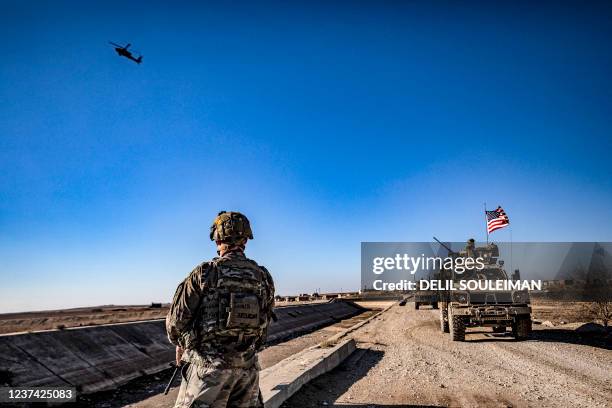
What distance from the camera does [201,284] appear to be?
2.60 meters

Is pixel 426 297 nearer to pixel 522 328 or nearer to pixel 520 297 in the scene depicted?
pixel 520 297

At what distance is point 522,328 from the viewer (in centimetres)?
1200

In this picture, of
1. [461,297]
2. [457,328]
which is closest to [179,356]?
[457,328]

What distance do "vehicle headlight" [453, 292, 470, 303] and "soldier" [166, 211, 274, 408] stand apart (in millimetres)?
11239

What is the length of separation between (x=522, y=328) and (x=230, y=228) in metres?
12.0

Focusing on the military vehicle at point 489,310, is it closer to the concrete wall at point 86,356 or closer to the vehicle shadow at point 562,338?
the vehicle shadow at point 562,338

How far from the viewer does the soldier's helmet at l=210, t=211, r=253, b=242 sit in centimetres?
286

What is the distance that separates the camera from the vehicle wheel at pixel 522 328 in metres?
12.0

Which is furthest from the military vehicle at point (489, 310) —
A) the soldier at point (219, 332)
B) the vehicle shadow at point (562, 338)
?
the soldier at point (219, 332)

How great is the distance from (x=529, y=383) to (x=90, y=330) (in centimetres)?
840

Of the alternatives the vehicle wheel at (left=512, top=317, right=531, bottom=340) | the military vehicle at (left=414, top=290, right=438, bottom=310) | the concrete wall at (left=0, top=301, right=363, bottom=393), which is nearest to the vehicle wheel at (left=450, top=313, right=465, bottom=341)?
the vehicle wheel at (left=512, top=317, right=531, bottom=340)

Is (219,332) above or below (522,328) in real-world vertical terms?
above

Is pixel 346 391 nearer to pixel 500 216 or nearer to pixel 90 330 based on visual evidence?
pixel 90 330

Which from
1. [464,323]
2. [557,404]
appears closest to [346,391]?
[557,404]
